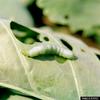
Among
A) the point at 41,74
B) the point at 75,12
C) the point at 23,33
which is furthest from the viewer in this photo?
the point at 75,12

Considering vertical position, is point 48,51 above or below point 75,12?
above

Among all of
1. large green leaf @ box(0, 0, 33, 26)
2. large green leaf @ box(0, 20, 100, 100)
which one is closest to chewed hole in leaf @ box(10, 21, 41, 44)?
large green leaf @ box(0, 20, 100, 100)

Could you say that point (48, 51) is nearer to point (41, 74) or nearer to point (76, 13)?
point (41, 74)

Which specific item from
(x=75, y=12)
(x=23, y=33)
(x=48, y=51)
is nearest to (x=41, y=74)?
(x=48, y=51)

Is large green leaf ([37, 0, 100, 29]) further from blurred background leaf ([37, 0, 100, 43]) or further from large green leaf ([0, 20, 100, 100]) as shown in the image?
large green leaf ([0, 20, 100, 100])

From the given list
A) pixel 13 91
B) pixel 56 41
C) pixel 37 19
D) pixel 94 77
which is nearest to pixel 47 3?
pixel 37 19

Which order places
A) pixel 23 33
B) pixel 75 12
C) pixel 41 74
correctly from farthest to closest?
pixel 75 12, pixel 23 33, pixel 41 74
